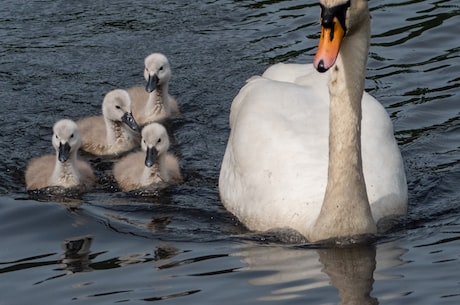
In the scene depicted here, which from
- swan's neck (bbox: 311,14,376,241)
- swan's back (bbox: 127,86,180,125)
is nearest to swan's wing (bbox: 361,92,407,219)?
Result: swan's neck (bbox: 311,14,376,241)

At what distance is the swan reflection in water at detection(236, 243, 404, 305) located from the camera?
8.07 metres

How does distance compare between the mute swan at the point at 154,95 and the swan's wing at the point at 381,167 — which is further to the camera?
the mute swan at the point at 154,95

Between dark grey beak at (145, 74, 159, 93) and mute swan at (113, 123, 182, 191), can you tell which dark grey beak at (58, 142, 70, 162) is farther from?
dark grey beak at (145, 74, 159, 93)

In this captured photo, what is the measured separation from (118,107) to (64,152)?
1.21m

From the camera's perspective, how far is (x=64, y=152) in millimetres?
10898

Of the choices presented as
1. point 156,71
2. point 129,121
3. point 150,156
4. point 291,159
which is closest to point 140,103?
point 156,71

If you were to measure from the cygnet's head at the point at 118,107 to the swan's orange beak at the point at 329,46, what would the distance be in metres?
4.04

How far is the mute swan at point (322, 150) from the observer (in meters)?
8.66

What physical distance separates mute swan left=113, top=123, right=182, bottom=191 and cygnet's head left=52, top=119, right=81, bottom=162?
484mm

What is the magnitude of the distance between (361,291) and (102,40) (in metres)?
6.47

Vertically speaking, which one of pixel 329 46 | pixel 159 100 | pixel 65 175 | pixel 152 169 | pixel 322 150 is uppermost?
pixel 329 46

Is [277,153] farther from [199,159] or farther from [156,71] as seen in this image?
[156,71]

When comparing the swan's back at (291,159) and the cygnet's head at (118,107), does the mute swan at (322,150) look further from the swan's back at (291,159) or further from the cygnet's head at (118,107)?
the cygnet's head at (118,107)

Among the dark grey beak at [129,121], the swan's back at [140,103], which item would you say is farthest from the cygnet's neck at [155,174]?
the swan's back at [140,103]
